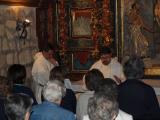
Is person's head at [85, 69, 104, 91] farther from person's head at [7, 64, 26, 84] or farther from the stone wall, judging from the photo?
the stone wall

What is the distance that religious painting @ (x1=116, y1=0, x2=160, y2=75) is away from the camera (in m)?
11.2

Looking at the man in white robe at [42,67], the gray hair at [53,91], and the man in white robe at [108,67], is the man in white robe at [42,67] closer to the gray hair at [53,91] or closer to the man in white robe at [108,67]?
the man in white robe at [108,67]

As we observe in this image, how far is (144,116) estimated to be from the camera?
17.4ft

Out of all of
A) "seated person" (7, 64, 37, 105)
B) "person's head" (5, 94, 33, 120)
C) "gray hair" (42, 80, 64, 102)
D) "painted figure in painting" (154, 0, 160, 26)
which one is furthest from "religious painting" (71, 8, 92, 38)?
"person's head" (5, 94, 33, 120)

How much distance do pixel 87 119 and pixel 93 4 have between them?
7362mm

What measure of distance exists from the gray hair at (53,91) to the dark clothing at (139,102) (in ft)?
3.23


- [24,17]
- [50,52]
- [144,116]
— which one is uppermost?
[24,17]

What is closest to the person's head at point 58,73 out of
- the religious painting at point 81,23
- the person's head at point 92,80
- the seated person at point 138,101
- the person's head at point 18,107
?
the person's head at point 92,80

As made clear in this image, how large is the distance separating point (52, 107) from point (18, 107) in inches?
21.3

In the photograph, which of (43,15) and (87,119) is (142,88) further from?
(43,15)

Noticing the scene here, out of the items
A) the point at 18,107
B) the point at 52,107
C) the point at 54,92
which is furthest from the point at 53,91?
the point at 18,107

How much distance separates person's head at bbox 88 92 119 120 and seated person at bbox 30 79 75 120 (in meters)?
0.55

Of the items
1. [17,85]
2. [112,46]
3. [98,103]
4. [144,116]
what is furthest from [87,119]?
[112,46]

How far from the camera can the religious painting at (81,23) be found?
1148 cm
